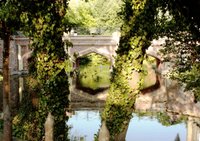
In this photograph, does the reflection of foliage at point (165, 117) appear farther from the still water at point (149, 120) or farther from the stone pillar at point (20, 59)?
the stone pillar at point (20, 59)

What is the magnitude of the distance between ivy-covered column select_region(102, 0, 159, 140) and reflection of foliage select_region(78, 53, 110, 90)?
27.9 meters

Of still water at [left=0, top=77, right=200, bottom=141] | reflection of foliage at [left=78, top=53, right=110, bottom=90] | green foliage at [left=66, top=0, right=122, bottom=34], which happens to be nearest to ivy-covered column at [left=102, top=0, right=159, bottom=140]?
still water at [left=0, top=77, right=200, bottom=141]

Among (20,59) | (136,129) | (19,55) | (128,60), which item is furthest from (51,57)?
(20,59)

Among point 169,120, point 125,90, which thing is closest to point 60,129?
point 125,90

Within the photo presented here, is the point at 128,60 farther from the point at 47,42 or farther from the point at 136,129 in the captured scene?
the point at 136,129

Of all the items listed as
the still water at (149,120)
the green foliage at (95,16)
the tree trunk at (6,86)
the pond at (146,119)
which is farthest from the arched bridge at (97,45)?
the tree trunk at (6,86)

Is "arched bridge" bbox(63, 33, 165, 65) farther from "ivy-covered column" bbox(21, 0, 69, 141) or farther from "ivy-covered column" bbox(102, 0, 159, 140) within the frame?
"ivy-covered column" bbox(102, 0, 159, 140)

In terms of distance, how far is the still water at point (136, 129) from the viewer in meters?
25.3

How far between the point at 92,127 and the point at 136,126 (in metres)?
3.38

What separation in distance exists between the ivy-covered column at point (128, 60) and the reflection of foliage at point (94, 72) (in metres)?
27.9

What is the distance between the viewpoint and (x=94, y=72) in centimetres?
5250

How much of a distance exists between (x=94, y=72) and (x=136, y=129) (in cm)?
2560

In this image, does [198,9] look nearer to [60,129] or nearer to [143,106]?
[60,129]

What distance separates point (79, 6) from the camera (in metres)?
45.9
